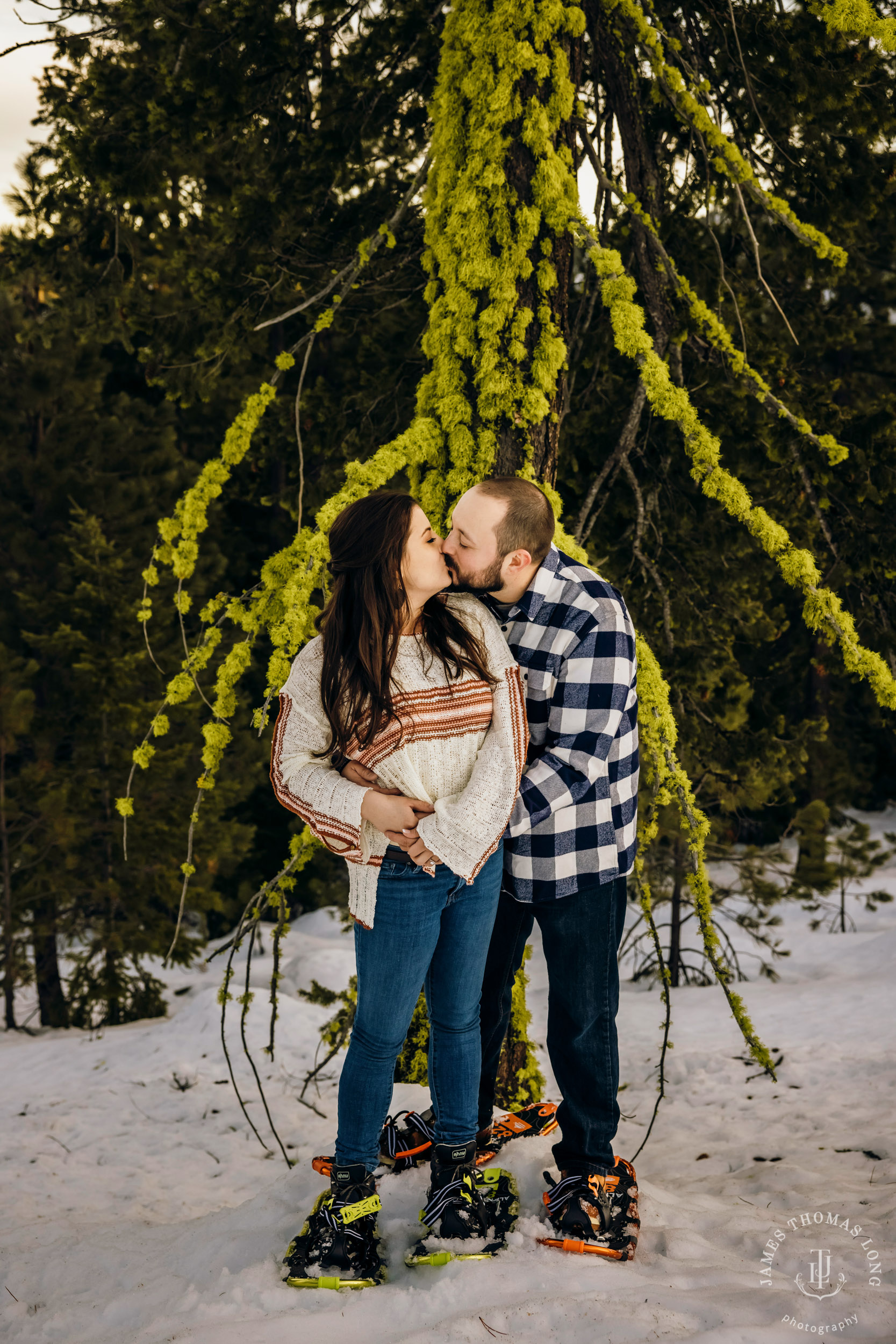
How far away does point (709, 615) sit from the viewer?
5023 mm

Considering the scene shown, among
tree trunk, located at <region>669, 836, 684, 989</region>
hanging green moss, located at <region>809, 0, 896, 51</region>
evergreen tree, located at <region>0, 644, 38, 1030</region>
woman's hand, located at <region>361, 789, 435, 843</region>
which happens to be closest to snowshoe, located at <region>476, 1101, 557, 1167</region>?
woman's hand, located at <region>361, 789, 435, 843</region>

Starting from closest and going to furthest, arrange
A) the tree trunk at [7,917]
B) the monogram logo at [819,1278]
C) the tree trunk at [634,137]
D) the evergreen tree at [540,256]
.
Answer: the monogram logo at [819,1278]
the evergreen tree at [540,256]
the tree trunk at [634,137]
the tree trunk at [7,917]

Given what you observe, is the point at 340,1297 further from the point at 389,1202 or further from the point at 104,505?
the point at 104,505

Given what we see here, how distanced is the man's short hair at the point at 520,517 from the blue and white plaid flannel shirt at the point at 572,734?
0.10 meters

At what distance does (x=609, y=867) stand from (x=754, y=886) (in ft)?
19.1

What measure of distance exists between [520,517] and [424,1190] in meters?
2.04

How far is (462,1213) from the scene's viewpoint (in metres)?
2.29

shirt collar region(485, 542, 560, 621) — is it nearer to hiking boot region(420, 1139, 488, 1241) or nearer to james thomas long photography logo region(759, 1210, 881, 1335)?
hiking boot region(420, 1139, 488, 1241)

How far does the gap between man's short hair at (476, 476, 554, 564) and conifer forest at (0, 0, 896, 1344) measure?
48 centimetres

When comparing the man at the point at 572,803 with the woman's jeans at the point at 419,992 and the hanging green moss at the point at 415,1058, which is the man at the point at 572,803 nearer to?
the woman's jeans at the point at 419,992

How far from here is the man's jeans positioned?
2418mm

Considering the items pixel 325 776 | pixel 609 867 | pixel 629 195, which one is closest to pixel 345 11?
pixel 629 195

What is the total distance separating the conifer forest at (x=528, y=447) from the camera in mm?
2467

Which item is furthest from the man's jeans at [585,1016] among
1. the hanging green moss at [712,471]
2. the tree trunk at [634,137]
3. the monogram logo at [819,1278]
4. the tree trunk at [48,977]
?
the tree trunk at [48,977]
